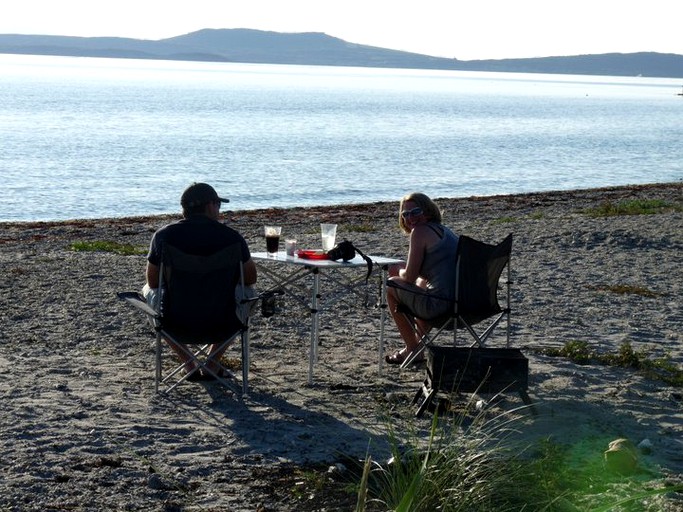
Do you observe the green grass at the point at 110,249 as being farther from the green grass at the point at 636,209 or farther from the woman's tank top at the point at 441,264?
the green grass at the point at 636,209

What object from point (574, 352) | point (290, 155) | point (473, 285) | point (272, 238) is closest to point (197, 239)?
point (272, 238)

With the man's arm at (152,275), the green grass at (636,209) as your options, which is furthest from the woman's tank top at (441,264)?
the green grass at (636,209)

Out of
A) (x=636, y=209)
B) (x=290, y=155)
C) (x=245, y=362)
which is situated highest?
(x=245, y=362)

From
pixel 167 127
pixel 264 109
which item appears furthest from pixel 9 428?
pixel 264 109

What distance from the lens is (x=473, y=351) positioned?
18.2 ft

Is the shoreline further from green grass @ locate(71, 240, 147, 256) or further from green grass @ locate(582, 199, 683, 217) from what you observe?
green grass @ locate(71, 240, 147, 256)

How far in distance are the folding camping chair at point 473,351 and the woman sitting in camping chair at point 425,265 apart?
0.06 meters

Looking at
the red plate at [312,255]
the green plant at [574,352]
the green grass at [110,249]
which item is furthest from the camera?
the green grass at [110,249]

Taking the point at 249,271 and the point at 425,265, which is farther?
the point at 425,265

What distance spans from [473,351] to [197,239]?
157 cm

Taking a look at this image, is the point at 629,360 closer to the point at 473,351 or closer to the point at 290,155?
the point at 473,351

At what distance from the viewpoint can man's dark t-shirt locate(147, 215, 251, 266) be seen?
5.90 meters

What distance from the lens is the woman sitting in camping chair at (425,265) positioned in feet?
20.6

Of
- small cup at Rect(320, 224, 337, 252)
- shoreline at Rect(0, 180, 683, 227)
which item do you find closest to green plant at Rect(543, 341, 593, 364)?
small cup at Rect(320, 224, 337, 252)
